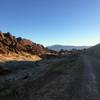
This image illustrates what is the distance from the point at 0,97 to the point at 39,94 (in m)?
3.15

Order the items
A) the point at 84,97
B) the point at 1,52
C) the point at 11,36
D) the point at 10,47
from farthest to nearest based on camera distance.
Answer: the point at 11,36 → the point at 10,47 → the point at 1,52 → the point at 84,97

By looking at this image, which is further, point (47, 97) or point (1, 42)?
point (1, 42)

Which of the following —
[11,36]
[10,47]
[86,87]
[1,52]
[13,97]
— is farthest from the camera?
[11,36]

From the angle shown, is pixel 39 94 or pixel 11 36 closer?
pixel 39 94

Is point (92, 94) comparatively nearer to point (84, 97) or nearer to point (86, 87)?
point (84, 97)

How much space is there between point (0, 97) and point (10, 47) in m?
115

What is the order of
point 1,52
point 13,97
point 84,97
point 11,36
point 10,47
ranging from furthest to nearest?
point 11,36, point 10,47, point 1,52, point 13,97, point 84,97

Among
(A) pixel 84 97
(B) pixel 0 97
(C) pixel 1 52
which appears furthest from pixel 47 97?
(C) pixel 1 52

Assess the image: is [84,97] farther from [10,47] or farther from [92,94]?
[10,47]

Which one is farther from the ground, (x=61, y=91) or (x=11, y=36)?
(x=11, y=36)

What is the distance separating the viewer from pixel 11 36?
155000 mm

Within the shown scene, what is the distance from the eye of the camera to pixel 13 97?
17281 mm

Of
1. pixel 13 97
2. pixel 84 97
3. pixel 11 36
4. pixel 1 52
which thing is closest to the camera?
pixel 84 97

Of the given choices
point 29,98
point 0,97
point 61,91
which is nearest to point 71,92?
point 61,91
